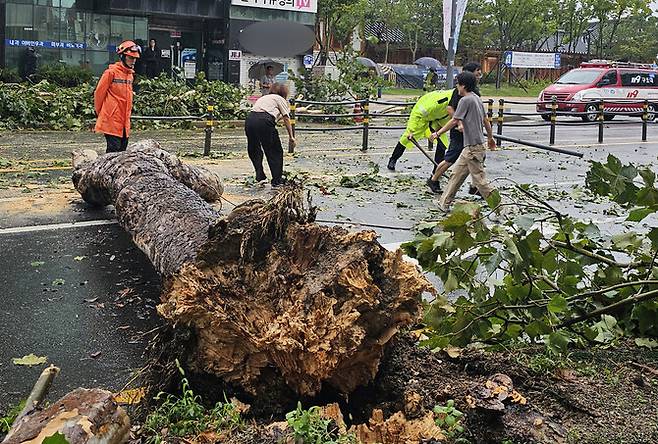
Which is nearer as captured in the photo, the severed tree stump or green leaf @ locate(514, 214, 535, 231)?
the severed tree stump

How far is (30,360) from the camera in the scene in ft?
15.7

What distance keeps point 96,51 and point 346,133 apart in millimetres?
9520

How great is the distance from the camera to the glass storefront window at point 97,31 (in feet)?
83.4

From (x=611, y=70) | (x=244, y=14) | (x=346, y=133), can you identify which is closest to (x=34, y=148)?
(x=346, y=133)

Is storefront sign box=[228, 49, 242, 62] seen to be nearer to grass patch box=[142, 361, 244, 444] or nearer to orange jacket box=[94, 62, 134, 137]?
orange jacket box=[94, 62, 134, 137]

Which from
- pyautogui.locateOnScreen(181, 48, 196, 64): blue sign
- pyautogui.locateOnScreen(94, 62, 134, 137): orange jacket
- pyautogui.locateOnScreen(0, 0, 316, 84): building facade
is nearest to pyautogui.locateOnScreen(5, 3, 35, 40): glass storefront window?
pyautogui.locateOnScreen(0, 0, 316, 84): building facade

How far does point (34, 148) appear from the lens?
14.8 metres

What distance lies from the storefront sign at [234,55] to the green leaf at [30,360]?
24.0 meters

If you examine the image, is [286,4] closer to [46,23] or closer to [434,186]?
[46,23]

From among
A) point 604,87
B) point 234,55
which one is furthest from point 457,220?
point 604,87

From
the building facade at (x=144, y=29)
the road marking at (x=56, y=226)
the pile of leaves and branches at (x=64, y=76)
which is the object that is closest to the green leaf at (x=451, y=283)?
the road marking at (x=56, y=226)

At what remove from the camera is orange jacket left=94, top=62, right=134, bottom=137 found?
1020 centimetres

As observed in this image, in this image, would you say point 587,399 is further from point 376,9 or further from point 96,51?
point 376,9

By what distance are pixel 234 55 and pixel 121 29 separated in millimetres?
3742
